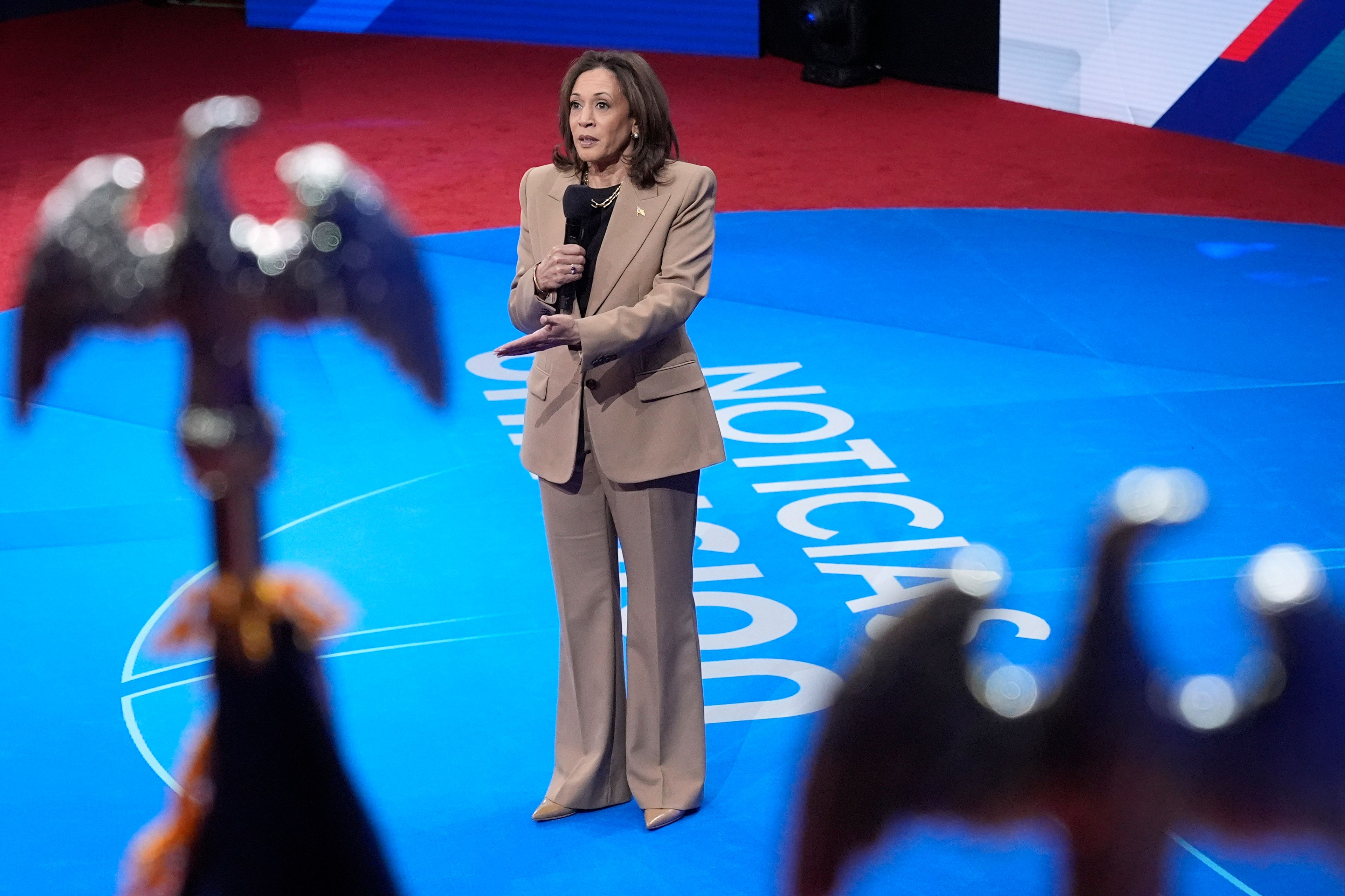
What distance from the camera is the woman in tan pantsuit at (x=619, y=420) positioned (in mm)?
2803

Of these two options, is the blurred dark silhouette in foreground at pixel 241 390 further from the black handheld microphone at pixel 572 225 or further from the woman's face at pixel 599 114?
the woman's face at pixel 599 114

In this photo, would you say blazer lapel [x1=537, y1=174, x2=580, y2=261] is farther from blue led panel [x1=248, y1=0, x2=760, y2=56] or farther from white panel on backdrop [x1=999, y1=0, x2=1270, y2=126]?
blue led panel [x1=248, y1=0, x2=760, y2=56]

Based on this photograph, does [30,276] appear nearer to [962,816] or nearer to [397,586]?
[397,586]

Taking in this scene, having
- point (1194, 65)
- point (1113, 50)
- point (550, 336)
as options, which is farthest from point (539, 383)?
point (1113, 50)

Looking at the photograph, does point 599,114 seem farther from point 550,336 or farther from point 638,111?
point 550,336

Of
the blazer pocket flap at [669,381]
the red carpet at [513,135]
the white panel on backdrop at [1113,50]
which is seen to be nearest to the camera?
the blazer pocket flap at [669,381]

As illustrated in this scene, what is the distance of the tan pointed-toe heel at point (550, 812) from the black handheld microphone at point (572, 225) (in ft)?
3.39

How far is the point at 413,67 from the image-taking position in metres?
11.8

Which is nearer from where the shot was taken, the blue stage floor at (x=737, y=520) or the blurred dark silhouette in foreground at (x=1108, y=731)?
the blurred dark silhouette in foreground at (x=1108, y=731)

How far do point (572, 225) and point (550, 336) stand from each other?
0.21m

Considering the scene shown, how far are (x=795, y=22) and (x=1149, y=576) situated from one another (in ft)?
25.4

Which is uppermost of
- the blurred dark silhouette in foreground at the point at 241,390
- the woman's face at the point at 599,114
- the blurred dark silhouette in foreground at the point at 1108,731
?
the woman's face at the point at 599,114

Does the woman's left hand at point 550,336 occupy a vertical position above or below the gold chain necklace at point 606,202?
below

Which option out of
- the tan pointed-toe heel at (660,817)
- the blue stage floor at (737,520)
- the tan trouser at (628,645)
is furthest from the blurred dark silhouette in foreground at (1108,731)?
the tan pointed-toe heel at (660,817)
